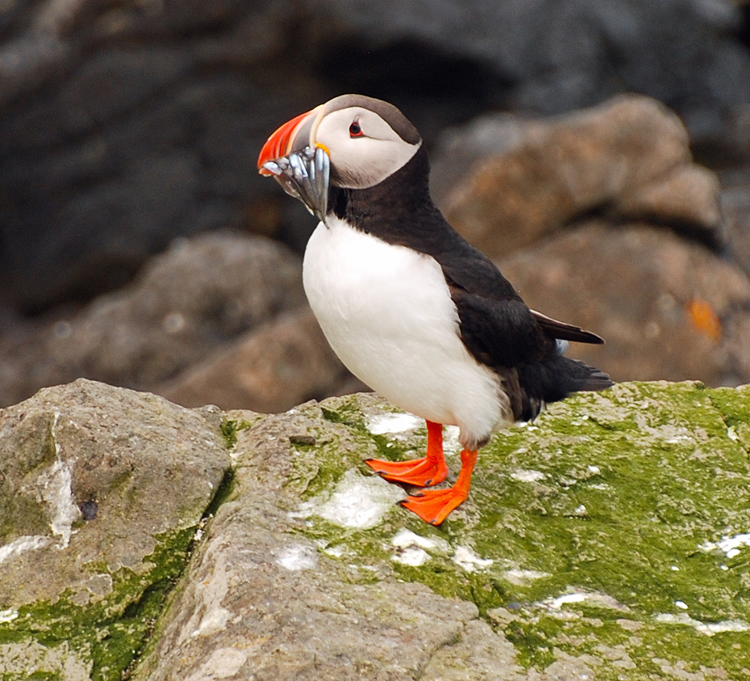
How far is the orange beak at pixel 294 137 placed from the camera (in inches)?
148

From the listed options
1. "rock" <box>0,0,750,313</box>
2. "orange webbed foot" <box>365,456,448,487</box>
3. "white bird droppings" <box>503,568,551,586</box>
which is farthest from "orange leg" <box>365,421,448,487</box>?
"rock" <box>0,0,750,313</box>

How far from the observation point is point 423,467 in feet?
14.2

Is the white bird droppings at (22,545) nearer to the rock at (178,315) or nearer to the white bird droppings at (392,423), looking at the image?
the white bird droppings at (392,423)

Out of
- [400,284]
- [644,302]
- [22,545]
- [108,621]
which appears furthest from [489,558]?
[644,302]

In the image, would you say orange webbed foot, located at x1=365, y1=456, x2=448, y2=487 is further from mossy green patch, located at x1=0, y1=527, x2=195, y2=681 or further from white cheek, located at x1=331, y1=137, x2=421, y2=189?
white cheek, located at x1=331, y1=137, x2=421, y2=189

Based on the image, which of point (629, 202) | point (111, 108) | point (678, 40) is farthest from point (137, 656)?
point (678, 40)

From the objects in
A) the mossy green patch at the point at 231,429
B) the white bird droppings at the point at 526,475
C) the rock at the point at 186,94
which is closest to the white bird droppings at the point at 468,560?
the white bird droppings at the point at 526,475

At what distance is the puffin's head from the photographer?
148 inches

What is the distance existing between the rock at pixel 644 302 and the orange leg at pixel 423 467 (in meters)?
4.75

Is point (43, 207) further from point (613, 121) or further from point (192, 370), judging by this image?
point (613, 121)

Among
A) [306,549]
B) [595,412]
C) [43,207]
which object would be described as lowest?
[43,207]

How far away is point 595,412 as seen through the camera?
16.4ft

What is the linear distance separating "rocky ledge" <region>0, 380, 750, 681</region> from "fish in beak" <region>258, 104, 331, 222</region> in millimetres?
1085

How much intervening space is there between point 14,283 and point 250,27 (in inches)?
182
